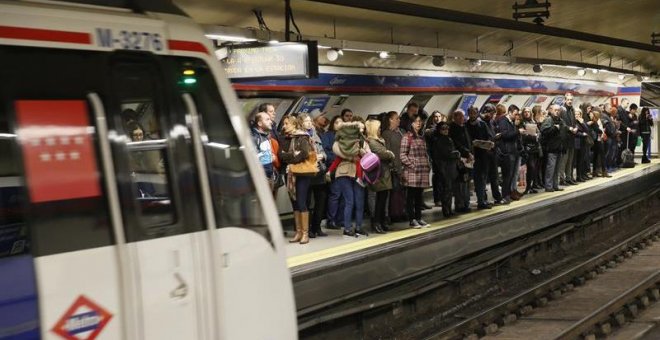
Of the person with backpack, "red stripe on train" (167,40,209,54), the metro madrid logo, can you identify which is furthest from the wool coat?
the metro madrid logo

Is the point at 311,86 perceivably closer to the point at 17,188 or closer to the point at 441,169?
the point at 441,169

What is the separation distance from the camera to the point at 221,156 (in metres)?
3.82

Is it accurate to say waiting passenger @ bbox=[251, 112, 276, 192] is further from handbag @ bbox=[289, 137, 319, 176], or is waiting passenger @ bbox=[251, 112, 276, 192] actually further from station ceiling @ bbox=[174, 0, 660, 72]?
station ceiling @ bbox=[174, 0, 660, 72]

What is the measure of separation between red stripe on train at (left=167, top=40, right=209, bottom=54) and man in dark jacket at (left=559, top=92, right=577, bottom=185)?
12.1m

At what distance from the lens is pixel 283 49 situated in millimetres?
8180

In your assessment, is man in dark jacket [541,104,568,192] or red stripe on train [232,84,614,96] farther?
man in dark jacket [541,104,568,192]

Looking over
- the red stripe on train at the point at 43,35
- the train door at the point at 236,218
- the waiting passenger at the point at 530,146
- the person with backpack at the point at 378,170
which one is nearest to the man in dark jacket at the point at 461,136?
the person with backpack at the point at 378,170

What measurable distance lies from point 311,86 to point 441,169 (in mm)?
2532

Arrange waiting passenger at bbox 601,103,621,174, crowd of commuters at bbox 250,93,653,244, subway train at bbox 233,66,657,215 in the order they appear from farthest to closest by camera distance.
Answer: waiting passenger at bbox 601,103,621,174 < subway train at bbox 233,66,657,215 < crowd of commuters at bbox 250,93,653,244

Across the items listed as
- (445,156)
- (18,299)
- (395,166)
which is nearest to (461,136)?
(445,156)

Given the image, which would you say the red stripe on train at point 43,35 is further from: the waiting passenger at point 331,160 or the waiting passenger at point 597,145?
the waiting passenger at point 597,145

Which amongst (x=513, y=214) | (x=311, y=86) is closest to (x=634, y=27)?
(x=513, y=214)

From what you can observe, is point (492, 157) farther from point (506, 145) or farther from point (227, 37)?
point (227, 37)

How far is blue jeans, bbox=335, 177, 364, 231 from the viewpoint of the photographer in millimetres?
9867
